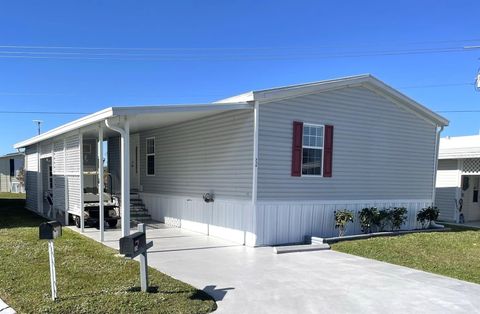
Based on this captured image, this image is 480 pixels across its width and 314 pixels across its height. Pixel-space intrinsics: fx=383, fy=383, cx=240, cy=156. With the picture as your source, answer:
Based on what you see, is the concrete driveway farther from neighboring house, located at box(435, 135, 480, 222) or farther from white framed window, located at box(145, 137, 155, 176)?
neighboring house, located at box(435, 135, 480, 222)

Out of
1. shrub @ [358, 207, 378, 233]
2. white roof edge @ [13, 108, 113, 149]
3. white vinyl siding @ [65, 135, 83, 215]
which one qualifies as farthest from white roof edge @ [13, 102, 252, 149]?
shrub @ [358, 207, 378, 233]

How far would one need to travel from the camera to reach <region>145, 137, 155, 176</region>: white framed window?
12.7 m

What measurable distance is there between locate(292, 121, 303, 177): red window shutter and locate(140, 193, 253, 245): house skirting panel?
1.42 m

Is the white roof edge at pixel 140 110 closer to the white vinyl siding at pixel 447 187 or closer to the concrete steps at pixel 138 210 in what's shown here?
the concrete steps at pixel 138 210

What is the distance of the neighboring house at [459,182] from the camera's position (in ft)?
46.0

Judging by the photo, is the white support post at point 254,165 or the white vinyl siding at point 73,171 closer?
the white support post at point 254,165

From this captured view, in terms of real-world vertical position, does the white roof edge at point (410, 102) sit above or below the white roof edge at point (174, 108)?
above

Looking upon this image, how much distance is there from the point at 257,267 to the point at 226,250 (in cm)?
149

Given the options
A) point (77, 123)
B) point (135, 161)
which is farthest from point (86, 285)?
point (135, 161)

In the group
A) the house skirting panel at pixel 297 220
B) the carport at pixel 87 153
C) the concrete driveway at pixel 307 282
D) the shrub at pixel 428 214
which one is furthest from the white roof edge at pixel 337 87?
the concrete driveway at pixel 307 282

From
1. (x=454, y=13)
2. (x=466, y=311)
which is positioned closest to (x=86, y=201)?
(x=466, y=311)

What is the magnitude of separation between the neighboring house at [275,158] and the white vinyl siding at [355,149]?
26 millimetres

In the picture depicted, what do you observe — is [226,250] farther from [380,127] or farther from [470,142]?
[470,142]

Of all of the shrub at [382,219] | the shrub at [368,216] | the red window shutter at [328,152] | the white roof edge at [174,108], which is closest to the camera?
the white roof edge at [174,108]
